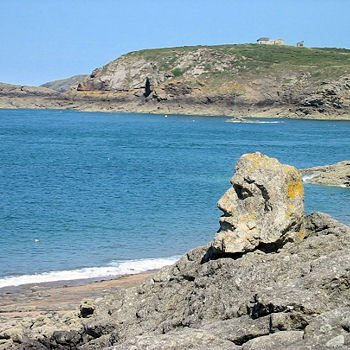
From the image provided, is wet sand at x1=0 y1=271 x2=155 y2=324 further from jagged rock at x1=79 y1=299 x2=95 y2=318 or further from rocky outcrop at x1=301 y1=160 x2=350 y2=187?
rocky outcrop at x1=301 y1=160 x2=350 y2=187

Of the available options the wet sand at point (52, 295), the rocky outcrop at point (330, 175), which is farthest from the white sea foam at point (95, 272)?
the rocky outcrop at point (330, 175)

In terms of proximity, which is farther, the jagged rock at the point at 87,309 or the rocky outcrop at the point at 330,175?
the rocky outcrop at the point at 330,175

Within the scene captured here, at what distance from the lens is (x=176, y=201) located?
44781 mm

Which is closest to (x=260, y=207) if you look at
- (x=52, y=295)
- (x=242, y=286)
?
(x=242, y=286)

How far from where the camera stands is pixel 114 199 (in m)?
46.3

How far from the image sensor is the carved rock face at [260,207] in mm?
13547

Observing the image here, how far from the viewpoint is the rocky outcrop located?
2071 inches

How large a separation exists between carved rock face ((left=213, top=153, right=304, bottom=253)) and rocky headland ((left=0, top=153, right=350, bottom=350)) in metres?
0.02

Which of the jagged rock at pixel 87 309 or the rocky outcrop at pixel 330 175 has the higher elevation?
the jagged rock at pixel 87 309

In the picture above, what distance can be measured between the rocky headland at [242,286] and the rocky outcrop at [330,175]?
126ft

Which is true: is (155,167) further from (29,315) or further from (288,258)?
(288,258)

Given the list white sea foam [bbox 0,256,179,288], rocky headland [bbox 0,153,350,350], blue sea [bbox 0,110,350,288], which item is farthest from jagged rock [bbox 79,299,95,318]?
blue sea [bbox 0,110,350,288]

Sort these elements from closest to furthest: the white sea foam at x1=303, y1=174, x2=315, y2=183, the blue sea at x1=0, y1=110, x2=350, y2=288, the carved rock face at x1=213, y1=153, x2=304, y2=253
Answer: the carved rock face at x1=213, y1=153, x2=304, y2=253 < the blue sea at x1=0, y1=110, x2=350, y2=288 < the white sea foam at x1=303, y1=174, x2=315, y2=183

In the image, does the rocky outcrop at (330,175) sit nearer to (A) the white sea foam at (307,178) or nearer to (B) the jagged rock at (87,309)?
(A) the white sea foam at (307,178)
